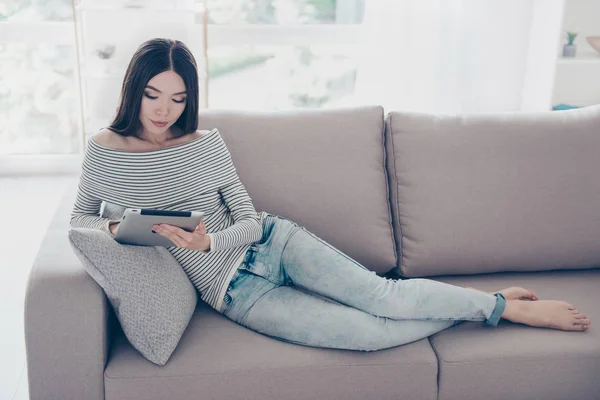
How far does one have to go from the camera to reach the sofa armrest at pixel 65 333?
1347 mm

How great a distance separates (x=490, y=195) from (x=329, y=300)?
585 mm

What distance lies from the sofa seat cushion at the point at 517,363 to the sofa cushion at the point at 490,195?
0.96 ft

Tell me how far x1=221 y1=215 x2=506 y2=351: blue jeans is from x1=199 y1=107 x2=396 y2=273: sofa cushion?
0.13m

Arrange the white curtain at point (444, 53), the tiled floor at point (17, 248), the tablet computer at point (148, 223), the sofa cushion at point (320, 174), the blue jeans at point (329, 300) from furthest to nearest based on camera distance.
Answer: the white curtain at point (444, 53)
the tiled floor at point (17, 248)
the sofa cushion at point (320, 174)
the blue jeans at point (329, 300)
the tablet computer at point (148, 223)

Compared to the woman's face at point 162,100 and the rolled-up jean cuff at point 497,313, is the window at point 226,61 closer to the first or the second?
the woman's face at point 162,100

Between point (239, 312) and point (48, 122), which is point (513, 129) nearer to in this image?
point (239, 312)

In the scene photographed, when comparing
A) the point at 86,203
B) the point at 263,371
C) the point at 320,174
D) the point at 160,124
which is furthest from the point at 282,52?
the point at 263,371

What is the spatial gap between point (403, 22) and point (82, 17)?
1692 mm

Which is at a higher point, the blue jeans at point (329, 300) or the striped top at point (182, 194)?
the striped top at point (182, 194)

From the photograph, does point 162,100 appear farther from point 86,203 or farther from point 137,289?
point 137,289

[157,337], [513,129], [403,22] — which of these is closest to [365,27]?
[403,22]

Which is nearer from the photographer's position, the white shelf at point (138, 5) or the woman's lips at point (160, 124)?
the woman's lips at point (160, 124)

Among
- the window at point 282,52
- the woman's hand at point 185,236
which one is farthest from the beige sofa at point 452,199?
the window at point 282,52

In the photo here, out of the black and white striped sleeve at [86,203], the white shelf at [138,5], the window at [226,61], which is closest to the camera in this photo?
the black and white striped sleeve at [86,203]
